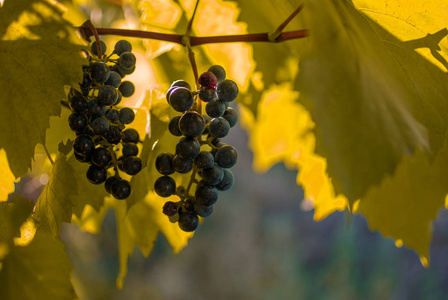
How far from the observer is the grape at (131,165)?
48 cm

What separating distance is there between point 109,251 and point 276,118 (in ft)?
10.6

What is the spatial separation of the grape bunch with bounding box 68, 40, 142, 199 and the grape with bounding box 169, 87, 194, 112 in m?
0.06

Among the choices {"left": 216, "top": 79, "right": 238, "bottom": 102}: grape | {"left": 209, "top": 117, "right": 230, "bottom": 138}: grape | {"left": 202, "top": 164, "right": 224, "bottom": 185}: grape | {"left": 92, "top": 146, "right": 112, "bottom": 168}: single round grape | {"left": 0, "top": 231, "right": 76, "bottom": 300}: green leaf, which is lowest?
{"left": 0, "top": 231, "right": 76, "bottom": 300}: green leaf

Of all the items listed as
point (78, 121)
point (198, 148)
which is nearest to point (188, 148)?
point (198, 148)

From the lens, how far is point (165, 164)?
1.58 feet

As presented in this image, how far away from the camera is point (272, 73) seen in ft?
2.21

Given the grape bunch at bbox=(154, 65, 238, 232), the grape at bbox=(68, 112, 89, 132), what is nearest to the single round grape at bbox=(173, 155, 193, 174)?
the grape bunch at bbox=(154, 65, 238, 232)

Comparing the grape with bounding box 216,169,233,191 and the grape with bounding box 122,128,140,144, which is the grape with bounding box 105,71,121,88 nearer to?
the grape with bounding box 122,128,140,144

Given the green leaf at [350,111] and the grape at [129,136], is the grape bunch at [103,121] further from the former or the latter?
the green leaf at [350,111]

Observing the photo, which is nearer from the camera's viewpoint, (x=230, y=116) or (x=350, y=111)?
(x=350, y=111)

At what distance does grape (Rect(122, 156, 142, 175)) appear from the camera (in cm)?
48

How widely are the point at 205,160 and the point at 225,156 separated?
0.07 feet

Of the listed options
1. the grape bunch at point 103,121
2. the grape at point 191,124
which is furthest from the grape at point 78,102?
the grape at point 191,124

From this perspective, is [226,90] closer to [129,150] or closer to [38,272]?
[129,150]
